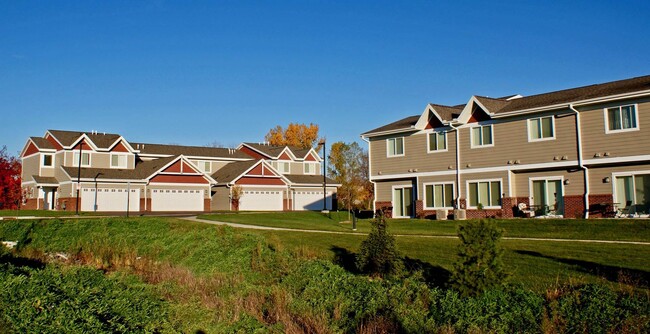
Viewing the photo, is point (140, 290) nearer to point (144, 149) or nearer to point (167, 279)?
point (167, 279)

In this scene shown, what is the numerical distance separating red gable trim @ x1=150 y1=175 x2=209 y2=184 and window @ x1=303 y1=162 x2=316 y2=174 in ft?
48.7

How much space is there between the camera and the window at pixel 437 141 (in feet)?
95.5

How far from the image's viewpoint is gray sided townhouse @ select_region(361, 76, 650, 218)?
22.8 m

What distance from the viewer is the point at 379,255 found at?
12.9m

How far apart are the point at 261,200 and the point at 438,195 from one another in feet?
90.1

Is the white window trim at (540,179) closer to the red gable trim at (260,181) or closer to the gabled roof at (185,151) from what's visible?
the red gable trim at (260,181)

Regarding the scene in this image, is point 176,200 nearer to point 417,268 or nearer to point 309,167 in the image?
point 309,167

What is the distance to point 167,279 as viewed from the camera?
14516mm

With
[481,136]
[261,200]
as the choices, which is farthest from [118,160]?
[481,136]

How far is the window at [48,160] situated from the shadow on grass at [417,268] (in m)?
42.8

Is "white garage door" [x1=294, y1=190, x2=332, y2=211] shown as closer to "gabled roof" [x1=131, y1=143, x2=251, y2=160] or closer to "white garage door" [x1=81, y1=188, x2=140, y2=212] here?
"gabled roof" [x1=131, y1=143, x2=251, y2=160]

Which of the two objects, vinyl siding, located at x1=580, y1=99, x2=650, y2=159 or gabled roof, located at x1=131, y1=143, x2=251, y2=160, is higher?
gabled roof, located at x1=131, y1=143, x2=251, y2=160

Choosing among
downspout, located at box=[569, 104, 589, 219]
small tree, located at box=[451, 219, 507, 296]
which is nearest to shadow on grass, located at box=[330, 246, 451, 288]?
small tree, located at box=[451, 219, 507, 296]

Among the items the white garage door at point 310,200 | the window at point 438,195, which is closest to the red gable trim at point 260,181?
the white garage door at point 310,200
